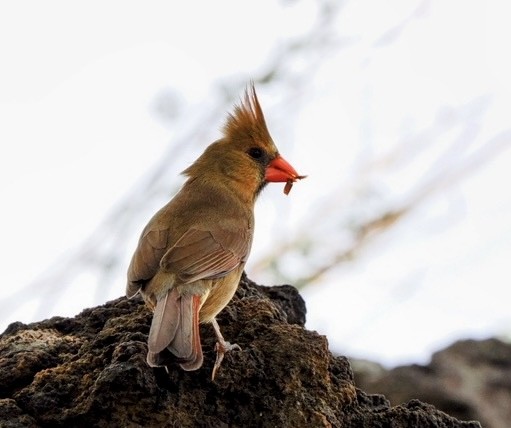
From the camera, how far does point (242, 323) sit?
3.38 m

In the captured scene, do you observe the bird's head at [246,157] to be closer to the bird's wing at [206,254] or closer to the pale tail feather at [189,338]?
the bird's wing at [206,254]

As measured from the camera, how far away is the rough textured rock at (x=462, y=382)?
489cm

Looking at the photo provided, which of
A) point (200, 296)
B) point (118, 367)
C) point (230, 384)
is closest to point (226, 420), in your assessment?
Result: point (230, 384)

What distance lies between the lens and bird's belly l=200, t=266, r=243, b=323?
3.46m

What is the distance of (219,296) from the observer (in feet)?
11.7

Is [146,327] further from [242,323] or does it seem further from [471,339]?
[471,339]

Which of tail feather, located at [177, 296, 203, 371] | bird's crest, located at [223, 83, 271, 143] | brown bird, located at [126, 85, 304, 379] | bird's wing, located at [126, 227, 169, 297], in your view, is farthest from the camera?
bird's crest, located at [223, 83, 271, 143]

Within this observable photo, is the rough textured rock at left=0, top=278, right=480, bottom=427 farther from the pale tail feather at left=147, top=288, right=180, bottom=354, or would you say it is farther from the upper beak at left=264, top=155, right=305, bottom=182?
the upper beak at left=264, top=155, right=305, bottom=182

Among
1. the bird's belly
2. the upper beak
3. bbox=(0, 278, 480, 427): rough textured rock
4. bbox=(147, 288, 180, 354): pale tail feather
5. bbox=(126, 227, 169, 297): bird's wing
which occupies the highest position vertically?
the upper beak

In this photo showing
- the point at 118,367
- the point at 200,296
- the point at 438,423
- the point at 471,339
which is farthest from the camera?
the point at 471,339

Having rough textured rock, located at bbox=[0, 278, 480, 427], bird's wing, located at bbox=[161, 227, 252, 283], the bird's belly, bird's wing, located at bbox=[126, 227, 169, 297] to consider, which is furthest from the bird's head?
rough textured rock, located at bbox=[0, 278, 480, 427]

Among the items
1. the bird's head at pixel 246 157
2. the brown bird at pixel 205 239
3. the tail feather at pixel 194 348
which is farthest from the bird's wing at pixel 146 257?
the bird's head at pixel 246 157

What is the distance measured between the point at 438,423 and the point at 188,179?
6.03ft

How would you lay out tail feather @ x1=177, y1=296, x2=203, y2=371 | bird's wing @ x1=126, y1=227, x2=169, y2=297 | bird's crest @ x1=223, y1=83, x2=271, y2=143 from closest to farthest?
1. tail feather @ x1=177, y1=296, x2=203, y2=371
2. bird's wing @ x1=126, y1=227, x2=169, y2=297
3. bird's crest @ x1=223, y1=83, x2=271, y2=143
